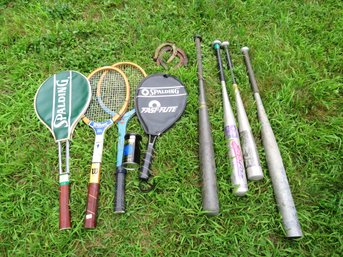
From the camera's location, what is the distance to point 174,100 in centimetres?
288

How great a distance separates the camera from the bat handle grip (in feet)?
8.18

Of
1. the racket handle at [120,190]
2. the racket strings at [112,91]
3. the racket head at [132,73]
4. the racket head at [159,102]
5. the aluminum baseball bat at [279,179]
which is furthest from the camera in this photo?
the racket head at [132,73]

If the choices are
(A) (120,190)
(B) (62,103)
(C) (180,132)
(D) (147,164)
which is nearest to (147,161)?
(D) (147,164)

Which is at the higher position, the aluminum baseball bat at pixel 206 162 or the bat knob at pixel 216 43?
the bat knob at pixel 216 43

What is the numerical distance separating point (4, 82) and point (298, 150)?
309cm

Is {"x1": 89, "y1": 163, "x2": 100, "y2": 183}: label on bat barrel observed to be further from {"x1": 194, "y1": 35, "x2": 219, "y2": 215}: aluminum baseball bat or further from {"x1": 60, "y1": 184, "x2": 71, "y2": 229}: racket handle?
{"x1": 194, "y1": 35, "x2": 219, "y2": 215}: aluminum baseball bat

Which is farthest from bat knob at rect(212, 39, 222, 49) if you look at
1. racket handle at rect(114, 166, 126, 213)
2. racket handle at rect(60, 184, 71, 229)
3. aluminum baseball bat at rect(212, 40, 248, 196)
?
racket handle at rect(60, 184, 71, 229)

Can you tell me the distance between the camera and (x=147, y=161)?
255 cm

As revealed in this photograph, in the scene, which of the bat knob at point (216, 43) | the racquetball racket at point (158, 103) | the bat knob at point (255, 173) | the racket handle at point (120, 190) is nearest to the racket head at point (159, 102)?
the racquetball racket at point (158, 103)

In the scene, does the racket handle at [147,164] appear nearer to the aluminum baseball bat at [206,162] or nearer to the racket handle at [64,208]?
the aluminum baseball bat at [206,162]

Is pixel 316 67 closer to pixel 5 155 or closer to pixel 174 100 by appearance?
pixel 174 100

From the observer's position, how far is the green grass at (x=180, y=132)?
7.81ft

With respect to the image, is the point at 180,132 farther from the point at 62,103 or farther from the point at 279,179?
the point at 62,103

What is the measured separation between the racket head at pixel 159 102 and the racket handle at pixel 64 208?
2.84 ft
